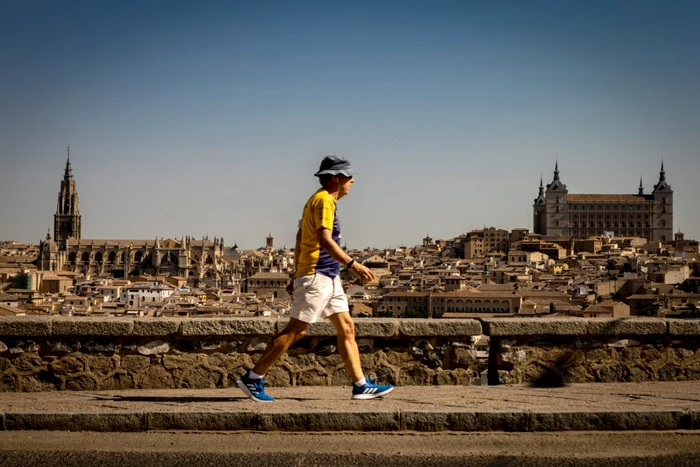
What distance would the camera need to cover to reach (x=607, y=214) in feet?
443

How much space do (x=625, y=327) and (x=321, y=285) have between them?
2206 mm

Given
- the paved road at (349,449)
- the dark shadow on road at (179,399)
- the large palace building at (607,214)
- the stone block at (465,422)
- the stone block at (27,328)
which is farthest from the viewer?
the large palace building at (607,214)

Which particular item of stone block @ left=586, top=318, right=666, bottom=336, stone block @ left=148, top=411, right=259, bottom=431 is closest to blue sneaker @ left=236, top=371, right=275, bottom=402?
stone block @ left=148, top=411, right=259, bottom=431

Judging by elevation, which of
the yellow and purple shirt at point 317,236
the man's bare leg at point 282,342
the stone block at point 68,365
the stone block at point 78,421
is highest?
the yellow and purple shirt at point 317,236

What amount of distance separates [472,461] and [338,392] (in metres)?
1.51

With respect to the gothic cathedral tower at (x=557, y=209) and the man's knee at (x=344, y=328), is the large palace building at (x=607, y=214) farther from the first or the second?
the man's knee at (x=344, y=328)

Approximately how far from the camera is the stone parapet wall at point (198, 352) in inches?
230

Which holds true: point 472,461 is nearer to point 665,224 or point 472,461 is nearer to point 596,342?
point 596,342

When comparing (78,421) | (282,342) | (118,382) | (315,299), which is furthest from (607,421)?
(118,382)

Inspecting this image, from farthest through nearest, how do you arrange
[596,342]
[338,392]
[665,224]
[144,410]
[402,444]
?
[665,224]
[596,342]
[338,392]
[144,410]
[402,444]

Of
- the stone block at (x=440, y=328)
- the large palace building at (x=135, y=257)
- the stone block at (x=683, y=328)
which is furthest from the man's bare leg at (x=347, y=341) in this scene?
the large palace building at (x=135, y=257)

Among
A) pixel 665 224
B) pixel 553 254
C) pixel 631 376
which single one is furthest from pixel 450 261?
pixel 631 376

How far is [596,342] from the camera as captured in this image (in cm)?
613

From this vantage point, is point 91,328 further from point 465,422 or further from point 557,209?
point 557,209
